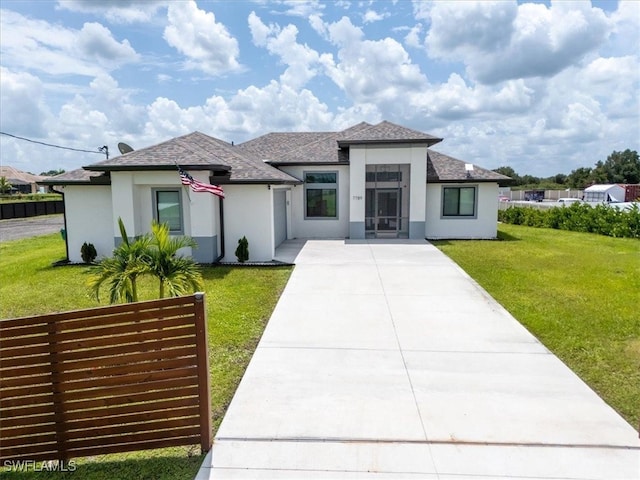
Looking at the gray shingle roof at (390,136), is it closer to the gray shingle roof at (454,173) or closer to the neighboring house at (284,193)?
the neighboring house at (284,193)

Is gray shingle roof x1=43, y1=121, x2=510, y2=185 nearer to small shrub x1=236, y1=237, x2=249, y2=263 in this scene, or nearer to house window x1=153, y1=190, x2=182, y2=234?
house window x1=153, y1=190, x2=182, y2=234

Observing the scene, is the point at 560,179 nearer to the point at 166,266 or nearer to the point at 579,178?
the point at 579,178

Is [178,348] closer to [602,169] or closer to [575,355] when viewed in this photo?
[575,355]

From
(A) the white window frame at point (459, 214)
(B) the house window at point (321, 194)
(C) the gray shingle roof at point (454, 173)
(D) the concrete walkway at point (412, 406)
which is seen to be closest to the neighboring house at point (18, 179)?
(B) the house window at point (321, 194)

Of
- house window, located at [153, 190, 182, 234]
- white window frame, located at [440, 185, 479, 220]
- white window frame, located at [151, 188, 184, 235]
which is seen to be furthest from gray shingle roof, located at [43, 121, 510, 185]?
house window, located at [153, 190, 182, 234]

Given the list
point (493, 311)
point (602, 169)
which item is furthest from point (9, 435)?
point (602, 169)

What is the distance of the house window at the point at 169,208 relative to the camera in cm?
1374

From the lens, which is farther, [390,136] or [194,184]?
[390,136]

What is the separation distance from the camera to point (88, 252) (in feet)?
45.9

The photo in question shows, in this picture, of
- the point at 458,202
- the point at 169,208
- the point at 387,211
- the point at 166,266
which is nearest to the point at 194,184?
the point at 169,208

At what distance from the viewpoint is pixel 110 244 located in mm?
14250

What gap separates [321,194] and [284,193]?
1.80 meters

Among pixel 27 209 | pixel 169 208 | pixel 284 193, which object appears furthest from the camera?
pixel 27 209
